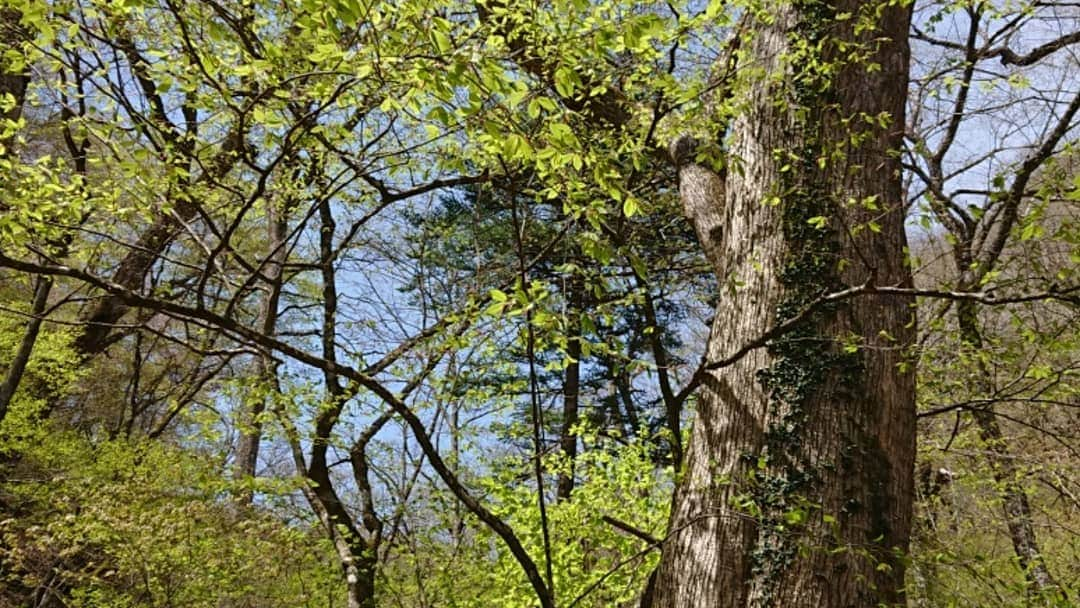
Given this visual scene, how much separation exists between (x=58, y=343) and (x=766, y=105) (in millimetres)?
6924

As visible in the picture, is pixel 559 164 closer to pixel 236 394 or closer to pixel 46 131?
pixel 236 394

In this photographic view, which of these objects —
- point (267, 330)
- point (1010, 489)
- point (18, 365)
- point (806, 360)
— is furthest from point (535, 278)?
point (18, 365)

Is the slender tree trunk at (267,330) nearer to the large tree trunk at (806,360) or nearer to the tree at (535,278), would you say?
the tree at (535,278)

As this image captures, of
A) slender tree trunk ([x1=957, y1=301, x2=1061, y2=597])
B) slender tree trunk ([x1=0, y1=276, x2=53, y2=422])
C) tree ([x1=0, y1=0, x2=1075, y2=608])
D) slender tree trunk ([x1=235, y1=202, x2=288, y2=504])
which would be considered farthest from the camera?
slender tree trunk ([x1=0, y1=276, x2=53, y2=422])

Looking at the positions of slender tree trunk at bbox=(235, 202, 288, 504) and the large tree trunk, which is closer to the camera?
the large tree trunk

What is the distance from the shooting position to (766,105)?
326 cm

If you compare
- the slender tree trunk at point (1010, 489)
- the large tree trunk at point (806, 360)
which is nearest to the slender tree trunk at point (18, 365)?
the large tree trunk at point (806, 360)

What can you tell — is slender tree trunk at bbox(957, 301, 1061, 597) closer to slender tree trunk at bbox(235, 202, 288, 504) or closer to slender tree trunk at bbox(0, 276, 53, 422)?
slender tree trunk at bbox(235, 202, 288, 504)

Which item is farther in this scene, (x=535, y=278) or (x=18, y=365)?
(x=18, y=365)

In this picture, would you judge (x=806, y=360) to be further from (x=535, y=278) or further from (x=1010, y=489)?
(x=1010, y=489)

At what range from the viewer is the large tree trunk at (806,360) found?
2479mm

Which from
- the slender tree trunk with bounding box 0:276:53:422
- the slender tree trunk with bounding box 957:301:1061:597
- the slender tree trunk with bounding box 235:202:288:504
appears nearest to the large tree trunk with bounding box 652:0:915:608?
the slender tree trunk with bounding box 235:202:288:504

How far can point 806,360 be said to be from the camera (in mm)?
2691

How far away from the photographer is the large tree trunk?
8.13ft
